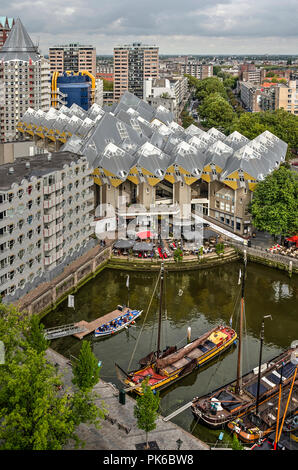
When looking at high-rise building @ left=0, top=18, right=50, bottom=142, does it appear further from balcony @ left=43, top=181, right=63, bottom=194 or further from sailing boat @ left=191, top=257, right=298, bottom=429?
sailing boat @ left=191, top=257, right=298, bottom=429

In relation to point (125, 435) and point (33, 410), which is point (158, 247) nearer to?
point (125, 435)

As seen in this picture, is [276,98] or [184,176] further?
[276,98]

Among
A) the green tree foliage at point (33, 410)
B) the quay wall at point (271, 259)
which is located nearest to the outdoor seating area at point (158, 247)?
the quay wall at point (271, 259)

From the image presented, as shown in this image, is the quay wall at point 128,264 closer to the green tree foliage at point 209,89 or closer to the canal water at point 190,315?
the canal water at point 190,315

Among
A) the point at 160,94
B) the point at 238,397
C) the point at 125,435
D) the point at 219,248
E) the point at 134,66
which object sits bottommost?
the point at 125,435

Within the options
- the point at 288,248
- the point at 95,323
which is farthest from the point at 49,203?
the point at 288,248
